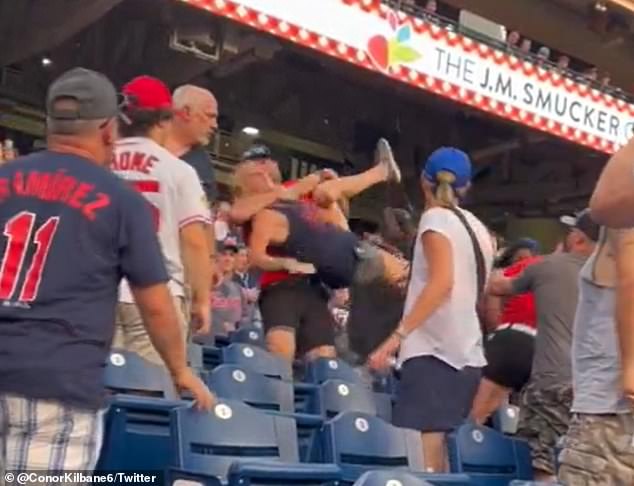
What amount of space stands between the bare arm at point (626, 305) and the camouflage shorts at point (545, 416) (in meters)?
1.84

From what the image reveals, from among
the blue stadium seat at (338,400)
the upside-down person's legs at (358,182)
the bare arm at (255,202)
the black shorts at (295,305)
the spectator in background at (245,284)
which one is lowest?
the blue stadium seat at (338,400)

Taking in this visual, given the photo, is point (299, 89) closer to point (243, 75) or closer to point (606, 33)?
point (243, 75)

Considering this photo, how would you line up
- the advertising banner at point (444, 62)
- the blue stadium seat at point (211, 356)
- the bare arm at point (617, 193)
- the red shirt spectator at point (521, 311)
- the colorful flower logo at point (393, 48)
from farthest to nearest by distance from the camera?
the colorful flower logo at point (393, 48) < the advertising banner at point (444, 62) < the blue stadium seat at point (211, 356) < the red shirt spectator at point (521, 311) < the bare arm at point (617, 193)

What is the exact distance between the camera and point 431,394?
3531 millimetres

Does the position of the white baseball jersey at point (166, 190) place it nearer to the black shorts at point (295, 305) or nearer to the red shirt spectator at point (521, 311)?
the black shorts at point (295, 305)

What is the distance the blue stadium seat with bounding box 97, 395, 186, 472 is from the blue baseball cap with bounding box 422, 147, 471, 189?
43.5 inches

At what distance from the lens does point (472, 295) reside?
3658mm

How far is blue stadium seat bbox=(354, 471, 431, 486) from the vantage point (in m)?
2.41

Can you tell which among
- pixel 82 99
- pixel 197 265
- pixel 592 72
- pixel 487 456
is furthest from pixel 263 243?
pixel 592 72

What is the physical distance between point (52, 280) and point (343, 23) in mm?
5897

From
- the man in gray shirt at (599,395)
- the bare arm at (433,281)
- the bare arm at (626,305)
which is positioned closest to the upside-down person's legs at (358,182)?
the bare arm at (433,281)

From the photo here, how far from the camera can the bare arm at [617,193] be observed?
72.4 inches

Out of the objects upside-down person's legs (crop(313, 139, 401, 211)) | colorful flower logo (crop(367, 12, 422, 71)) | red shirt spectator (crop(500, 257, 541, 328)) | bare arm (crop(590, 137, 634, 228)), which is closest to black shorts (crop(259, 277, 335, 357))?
upside-down person's legs (crop(313, 139, 401, 211))

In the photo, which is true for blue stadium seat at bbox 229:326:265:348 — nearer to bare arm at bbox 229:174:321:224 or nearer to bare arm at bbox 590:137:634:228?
bare arm at bbox 229:174:321:224
